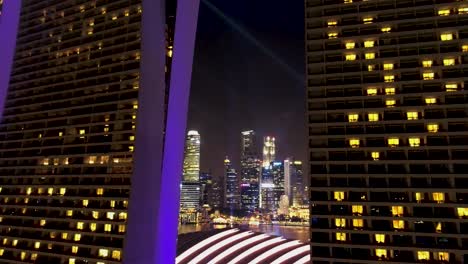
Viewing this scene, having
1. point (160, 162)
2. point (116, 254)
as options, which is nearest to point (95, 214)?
point (116, 254)

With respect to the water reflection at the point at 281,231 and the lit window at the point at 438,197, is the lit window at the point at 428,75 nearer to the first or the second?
the lit window at the point at 438,197

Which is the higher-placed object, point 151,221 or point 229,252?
point 151,221

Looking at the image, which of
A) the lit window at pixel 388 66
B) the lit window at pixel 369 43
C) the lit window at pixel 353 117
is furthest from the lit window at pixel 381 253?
the lit window at pixel 369 43

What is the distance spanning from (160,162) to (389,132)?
31.2 metres

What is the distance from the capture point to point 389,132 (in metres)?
46.8

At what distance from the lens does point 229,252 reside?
67.0 m

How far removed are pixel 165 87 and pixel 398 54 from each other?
3322cm

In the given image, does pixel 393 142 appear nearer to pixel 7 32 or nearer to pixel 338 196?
pixel 338 196

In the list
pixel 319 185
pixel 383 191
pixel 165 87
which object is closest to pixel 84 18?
pixel 165 87

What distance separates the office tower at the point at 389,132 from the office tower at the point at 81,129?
23.9 meters

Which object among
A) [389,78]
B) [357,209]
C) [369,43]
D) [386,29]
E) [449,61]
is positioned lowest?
[357,209]

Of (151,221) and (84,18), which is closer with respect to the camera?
(151,221)

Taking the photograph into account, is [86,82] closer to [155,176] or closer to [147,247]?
[155,176]

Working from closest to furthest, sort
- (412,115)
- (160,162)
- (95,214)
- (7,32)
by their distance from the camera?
(412,115), (95,214), (160,162), (7,32)
